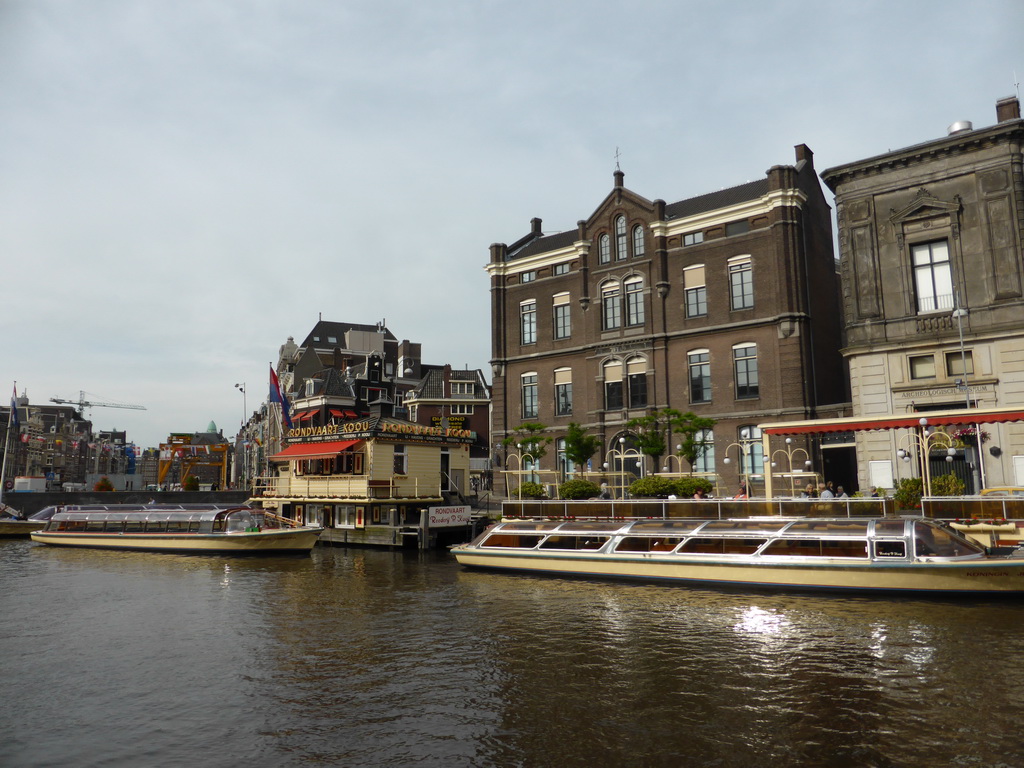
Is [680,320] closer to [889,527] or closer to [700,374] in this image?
[700,374]

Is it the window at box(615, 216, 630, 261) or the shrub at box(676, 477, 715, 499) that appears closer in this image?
the shrub at box(676, 477, 715, 499)

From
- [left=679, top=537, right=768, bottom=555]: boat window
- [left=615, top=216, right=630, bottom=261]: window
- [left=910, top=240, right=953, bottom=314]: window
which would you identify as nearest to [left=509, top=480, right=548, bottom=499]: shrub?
[left=679, top=537, right=768, bottom=555]: boat window

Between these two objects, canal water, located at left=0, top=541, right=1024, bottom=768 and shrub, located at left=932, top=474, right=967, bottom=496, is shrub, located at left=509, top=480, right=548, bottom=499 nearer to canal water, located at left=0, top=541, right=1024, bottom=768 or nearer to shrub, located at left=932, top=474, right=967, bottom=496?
canal water, located at left=0, top=541, right=1024, bottom=768

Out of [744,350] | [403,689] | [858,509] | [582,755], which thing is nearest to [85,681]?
[403,689]

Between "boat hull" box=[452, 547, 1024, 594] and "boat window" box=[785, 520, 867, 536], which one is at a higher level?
"boat window" box=[785, 520, 867, 536]

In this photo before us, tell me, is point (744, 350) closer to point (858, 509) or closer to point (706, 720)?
point (858, 509)

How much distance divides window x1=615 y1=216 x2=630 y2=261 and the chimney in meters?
22.6

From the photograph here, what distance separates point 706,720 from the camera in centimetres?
1102

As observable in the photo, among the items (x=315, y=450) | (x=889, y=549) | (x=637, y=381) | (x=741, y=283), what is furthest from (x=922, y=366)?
(x=315, y=450)

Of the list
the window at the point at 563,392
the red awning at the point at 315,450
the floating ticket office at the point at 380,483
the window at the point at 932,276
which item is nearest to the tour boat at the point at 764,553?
the floating ticket office at the point at 380,483

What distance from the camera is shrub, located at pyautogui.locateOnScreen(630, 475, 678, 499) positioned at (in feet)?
110

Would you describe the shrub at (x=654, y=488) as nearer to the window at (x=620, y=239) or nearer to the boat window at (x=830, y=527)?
the boat window at (x=830, y=527)

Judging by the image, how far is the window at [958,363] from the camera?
34.7 metres

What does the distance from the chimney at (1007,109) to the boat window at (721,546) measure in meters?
28.2
